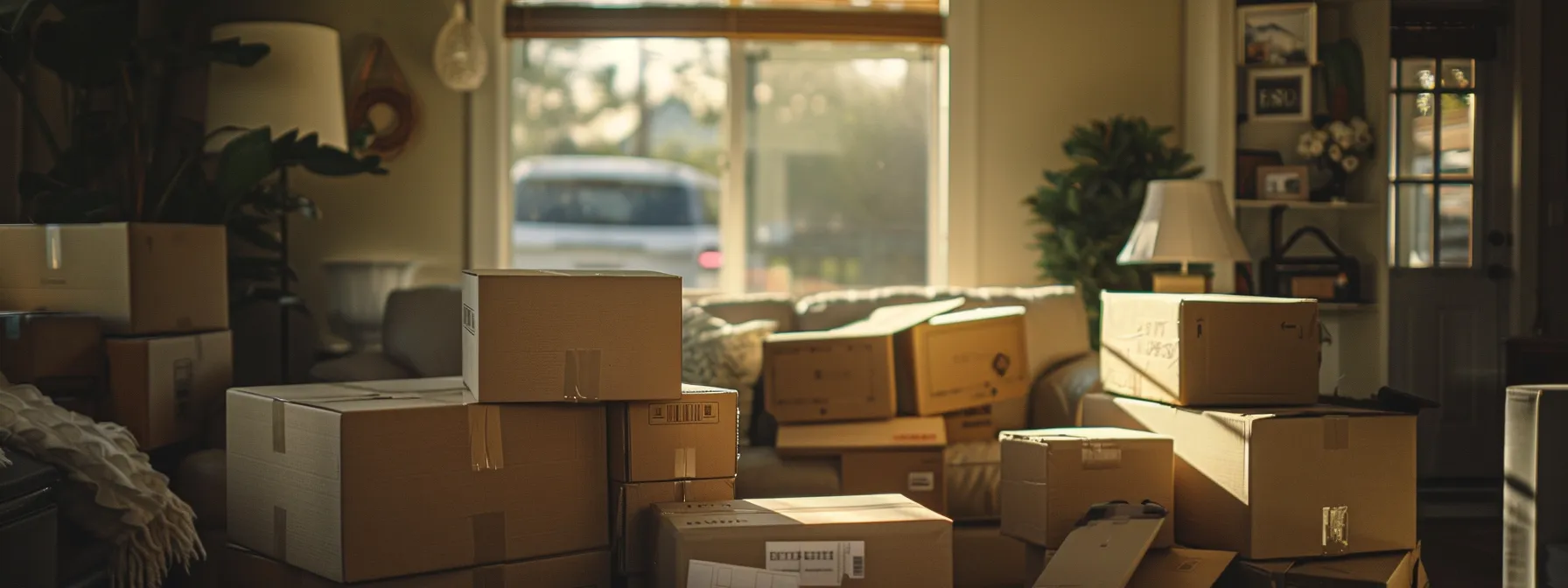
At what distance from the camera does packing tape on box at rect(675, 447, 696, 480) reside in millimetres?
2285

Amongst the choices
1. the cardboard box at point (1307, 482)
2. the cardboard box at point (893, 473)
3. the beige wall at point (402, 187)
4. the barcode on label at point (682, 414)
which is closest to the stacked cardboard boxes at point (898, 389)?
the cardboard box at point (893, 473)

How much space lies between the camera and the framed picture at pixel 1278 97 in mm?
4508

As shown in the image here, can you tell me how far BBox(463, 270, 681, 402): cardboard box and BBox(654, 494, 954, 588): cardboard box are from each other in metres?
0.26

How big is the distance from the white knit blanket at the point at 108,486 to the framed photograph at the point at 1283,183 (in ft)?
12.4

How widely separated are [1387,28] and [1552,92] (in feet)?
2.61

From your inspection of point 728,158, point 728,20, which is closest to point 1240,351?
point 728,158

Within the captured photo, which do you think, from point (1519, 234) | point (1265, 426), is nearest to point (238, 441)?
point (1265, 426)

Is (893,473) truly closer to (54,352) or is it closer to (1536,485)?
(1536,485)

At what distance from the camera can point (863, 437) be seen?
125 inches

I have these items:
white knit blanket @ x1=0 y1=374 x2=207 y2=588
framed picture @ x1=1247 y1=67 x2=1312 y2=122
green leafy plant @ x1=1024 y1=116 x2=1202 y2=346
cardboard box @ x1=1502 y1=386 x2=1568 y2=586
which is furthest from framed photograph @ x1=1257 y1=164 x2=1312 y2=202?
white knit blanket @ x1=0 y1=374 x2=207 y2=588

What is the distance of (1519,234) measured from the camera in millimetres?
4789

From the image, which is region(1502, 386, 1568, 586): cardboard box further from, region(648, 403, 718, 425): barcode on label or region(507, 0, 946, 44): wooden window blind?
region(507, 0, 946, 44): wooden window blind

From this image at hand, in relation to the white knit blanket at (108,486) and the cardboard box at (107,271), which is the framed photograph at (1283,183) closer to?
the cardboard box at (107,271)

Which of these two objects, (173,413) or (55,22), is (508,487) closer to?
(173,413)
